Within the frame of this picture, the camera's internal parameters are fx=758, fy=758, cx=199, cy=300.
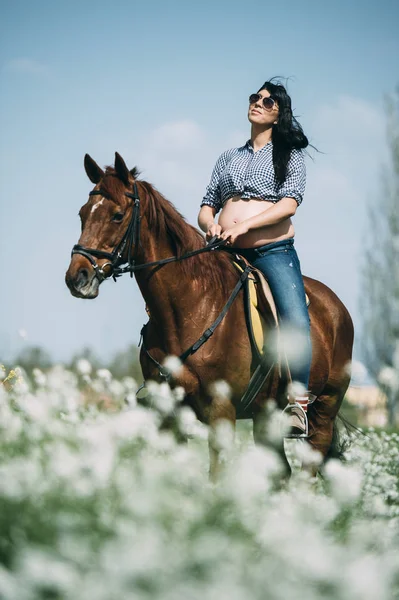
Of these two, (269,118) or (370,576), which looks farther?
(269,118)

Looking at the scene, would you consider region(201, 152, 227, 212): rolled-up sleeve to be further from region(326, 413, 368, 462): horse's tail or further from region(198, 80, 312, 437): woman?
region(326, 413, 368, 462): horse's tail

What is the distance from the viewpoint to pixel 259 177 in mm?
7016

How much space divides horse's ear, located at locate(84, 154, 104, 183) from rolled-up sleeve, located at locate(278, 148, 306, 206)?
170 centimetres

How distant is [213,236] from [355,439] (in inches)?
132

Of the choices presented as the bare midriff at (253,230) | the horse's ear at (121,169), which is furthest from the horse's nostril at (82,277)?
the bare midriff at (253,230)

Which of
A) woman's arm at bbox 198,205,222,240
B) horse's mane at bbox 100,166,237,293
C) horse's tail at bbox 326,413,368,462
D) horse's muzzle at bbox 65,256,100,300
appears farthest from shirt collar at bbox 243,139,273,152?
horse's tail at bbox 326,413,368,462

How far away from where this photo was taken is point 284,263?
699cm

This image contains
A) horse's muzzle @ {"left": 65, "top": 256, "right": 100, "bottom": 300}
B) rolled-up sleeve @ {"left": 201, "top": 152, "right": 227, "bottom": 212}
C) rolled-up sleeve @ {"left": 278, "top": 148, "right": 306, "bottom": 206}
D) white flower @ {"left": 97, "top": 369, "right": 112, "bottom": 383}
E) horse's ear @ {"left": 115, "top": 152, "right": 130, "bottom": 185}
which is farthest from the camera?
rolled-up sleeve @ {"left": 201, "top": 152, "right": 227, "bottom": 212}

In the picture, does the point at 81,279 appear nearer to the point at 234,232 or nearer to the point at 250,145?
the point at 234,232

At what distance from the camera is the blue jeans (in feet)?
22.1

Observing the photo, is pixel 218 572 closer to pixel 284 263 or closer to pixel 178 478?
pixel 178 478

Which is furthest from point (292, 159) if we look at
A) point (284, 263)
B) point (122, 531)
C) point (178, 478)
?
point (122, 531)

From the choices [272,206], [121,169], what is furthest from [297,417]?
[121,169]

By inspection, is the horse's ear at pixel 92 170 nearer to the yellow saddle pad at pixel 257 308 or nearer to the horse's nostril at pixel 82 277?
the horse's nostril at pixel 82 277
